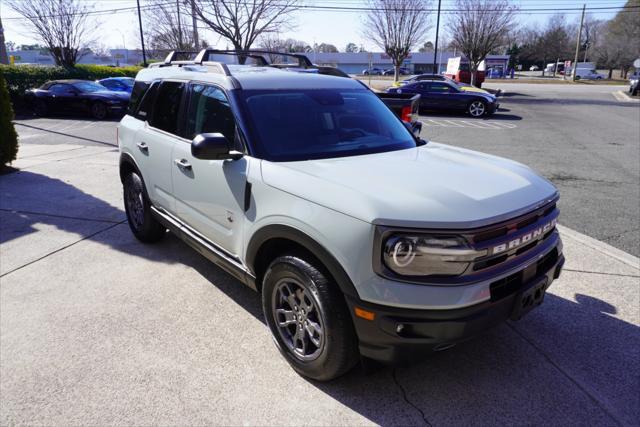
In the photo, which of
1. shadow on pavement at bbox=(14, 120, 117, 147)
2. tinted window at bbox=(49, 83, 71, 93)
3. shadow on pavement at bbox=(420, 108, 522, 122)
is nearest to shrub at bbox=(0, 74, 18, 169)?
shadow on pavement at bbox=(14, 120, 117, 147)

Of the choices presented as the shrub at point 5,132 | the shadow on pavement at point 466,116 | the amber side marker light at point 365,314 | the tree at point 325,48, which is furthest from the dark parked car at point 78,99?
the tree at point 325,48

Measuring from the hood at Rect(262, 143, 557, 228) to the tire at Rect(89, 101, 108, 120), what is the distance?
659 inches

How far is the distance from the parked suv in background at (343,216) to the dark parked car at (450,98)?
53.1ft

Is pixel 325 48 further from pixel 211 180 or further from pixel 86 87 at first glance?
pixel 211 180

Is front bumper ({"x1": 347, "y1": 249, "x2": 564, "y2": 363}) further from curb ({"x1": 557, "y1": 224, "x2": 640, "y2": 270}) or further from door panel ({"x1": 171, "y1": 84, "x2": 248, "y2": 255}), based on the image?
curb ({"x1": 557, "y1": 224, "x2": 640, "y2": 270})

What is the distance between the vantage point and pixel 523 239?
8.08 feet

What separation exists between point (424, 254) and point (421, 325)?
1.14ft

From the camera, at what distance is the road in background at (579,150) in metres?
5.80

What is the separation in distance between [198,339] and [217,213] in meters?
0.91

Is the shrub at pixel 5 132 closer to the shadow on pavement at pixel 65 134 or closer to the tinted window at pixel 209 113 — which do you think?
the shadow on pavement at pixel 65 134

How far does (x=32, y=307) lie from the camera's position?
3.69m

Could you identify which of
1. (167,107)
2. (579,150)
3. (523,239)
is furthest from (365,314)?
(579,150)

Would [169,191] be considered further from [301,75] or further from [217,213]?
[301,75]

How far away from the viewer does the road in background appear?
5.80m
